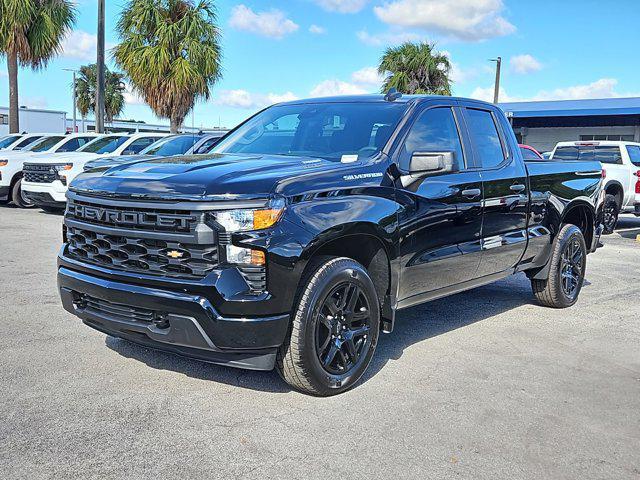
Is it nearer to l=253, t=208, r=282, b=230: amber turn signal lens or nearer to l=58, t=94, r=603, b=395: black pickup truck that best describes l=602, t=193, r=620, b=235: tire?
l=58, t=94, r=603, b=395: black pickup truck

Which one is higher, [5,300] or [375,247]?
[375,247]

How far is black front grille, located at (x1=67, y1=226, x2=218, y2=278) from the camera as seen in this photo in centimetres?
376

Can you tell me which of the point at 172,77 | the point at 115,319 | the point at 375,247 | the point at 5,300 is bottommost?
the point at 5,300

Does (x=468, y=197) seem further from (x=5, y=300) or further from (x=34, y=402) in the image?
(x=5, y=300)

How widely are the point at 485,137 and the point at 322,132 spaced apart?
1518 millimetres

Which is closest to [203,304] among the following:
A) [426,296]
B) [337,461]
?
[337,461]

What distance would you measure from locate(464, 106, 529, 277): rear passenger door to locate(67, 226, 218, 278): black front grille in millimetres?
2547

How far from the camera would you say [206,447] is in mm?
3465

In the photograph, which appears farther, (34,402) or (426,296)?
(426,296)

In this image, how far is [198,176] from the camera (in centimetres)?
395

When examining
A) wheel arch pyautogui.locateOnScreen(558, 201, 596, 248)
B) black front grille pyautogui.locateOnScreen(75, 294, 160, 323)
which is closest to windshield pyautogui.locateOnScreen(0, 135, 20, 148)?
wheel arch pyautogui.locateOnScreen(558, 201, 596, 248)

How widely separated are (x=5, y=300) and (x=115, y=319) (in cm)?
293

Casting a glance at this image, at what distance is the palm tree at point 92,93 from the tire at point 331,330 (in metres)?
53.4

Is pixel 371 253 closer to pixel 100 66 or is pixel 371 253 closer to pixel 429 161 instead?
pixel 429 161
